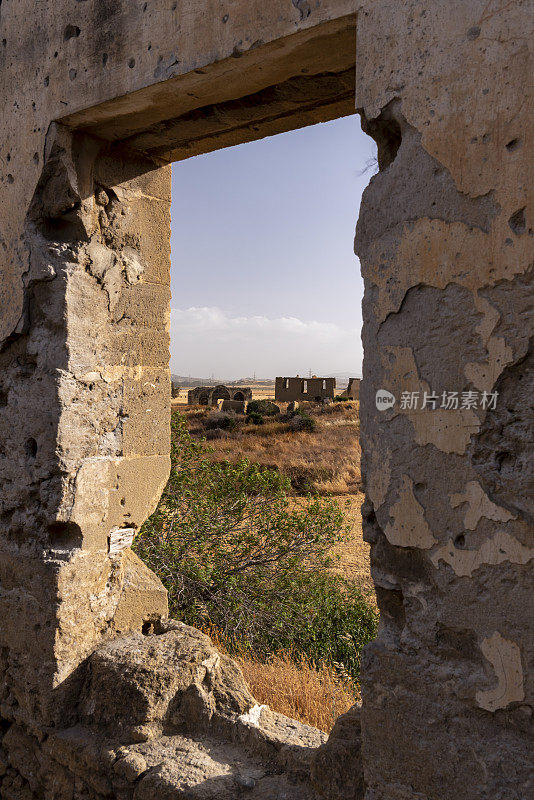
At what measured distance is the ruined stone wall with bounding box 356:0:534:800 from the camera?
1.40 meters

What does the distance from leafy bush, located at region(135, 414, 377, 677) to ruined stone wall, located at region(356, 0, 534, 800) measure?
11.0 feet

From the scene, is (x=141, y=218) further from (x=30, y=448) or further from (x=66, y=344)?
(x=30, y=448)

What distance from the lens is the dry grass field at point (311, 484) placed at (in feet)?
10.5

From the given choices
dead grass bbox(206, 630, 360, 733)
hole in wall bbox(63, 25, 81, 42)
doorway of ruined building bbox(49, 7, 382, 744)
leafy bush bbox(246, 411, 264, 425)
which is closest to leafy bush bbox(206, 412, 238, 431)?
leafy bush bbox(246, 411, 264, 425)

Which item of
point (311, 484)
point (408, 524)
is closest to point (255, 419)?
point (311, 484)

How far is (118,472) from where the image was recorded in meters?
2.62

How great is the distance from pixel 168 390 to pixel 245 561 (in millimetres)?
2786

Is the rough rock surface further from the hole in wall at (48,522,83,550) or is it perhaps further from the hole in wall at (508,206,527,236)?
the hole in wall at (508,206,527,236)

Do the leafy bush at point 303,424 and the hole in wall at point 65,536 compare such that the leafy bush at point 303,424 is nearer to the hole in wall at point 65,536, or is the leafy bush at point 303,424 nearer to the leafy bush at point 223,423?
the leafy bush at point 223,423

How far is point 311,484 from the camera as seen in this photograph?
38.6 ft

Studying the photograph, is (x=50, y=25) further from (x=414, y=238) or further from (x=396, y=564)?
(x=396, y=564)

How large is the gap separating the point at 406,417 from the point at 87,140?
69.7 inches

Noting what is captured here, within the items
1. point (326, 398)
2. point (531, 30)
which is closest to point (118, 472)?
point (531, 30)

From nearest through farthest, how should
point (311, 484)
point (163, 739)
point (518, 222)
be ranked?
point (518, 222), point (163, 739), point (311, 484)
